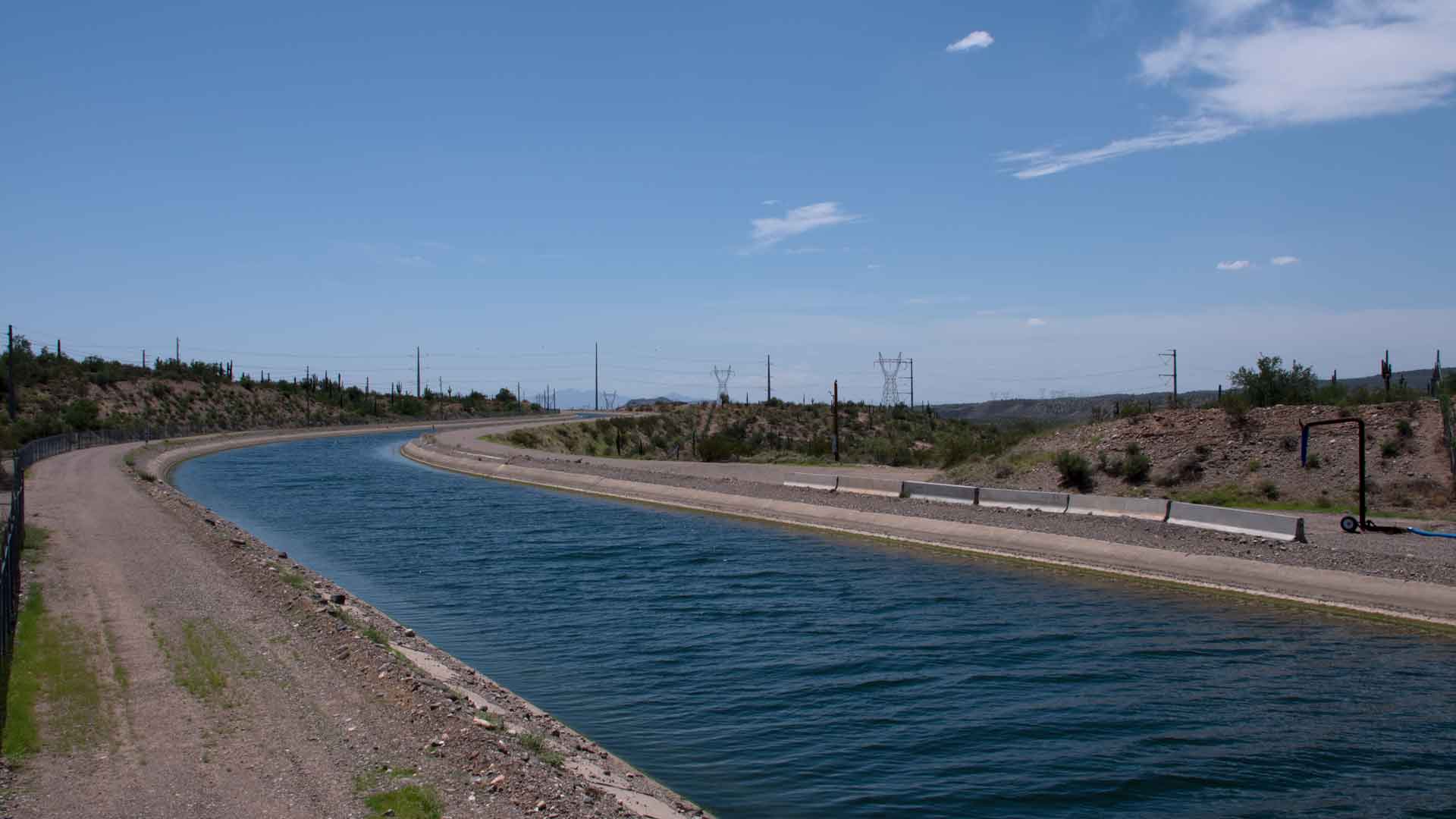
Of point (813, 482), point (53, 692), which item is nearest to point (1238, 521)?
point (813, 482)

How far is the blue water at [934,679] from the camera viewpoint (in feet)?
34.5

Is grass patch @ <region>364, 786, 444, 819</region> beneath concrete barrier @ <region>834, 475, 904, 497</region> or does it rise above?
beneath

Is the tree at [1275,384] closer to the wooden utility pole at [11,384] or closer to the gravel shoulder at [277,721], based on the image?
the gravel shoulder at [277,721]

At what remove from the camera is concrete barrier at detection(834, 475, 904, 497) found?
3378 cm

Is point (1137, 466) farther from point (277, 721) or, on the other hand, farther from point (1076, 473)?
point (277, 721)

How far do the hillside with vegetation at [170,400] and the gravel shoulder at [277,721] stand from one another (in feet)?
154

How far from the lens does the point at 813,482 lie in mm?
37656

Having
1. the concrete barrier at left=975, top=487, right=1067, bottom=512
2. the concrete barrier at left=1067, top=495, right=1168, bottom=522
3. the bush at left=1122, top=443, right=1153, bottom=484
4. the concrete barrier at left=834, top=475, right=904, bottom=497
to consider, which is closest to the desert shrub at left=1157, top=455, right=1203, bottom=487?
the bush at left=1122, top=443, right=1153, bottom=484

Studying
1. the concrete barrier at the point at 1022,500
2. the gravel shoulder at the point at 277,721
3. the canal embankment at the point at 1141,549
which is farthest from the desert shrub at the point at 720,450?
the gravel shoulder at the point at 277,721

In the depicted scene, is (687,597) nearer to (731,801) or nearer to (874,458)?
(731,801)

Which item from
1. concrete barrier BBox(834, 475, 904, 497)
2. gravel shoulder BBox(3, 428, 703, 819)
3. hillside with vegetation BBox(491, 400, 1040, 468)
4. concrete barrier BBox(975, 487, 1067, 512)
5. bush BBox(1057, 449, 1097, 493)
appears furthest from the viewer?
hillside with vegetation BBox(491, 400, 1040, 468)

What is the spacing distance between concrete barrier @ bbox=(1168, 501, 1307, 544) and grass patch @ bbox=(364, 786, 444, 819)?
64.4ft

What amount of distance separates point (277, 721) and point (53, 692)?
2.43m

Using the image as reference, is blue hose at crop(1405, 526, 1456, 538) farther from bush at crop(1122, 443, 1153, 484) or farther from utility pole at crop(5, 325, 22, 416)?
utility pole at crop(5, 325, 22, 416)
